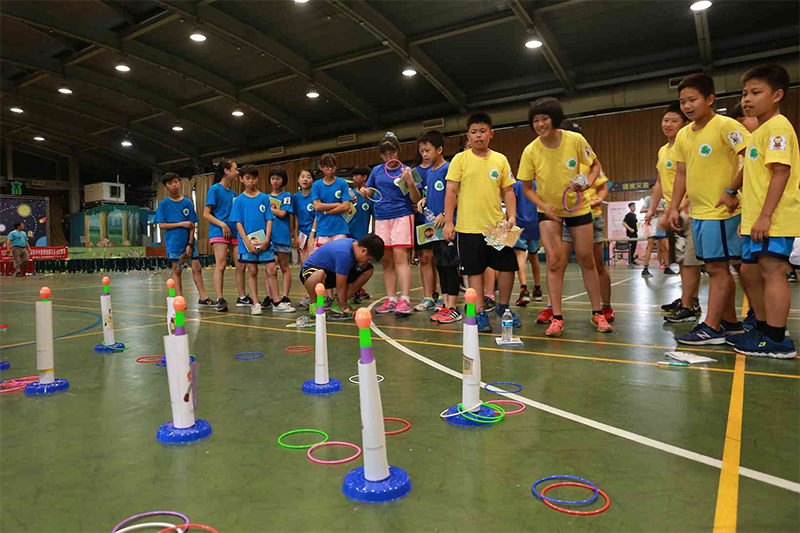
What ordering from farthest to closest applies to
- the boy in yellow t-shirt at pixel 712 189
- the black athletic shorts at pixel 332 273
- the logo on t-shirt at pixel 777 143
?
the black athletic shorts at pixel 332 273
the boy in yellow t-shirt at pixel 712 189
the logo on t-shirt at pixel 777 143

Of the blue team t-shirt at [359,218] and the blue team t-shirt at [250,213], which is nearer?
the blue team t-shirt at [250,213]

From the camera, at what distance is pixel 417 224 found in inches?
234

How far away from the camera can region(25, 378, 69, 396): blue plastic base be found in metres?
2.76

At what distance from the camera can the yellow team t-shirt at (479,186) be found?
14.3ft

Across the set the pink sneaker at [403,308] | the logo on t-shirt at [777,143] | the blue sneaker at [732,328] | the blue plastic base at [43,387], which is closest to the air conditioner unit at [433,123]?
the pink sneaker at [403,308]

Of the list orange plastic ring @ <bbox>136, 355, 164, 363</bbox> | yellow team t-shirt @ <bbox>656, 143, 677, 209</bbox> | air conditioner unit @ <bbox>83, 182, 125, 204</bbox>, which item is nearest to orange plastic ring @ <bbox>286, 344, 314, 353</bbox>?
orange plastic ring @ <bbox>136, 355, 164, 363</bbox>

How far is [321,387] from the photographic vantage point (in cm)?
267

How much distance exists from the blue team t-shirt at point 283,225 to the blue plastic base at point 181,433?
14.8ft

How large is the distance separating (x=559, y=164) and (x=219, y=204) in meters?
4.47

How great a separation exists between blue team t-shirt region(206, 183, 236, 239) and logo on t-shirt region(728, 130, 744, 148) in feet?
18.3

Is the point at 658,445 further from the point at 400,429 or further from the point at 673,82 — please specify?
the point at 673,82

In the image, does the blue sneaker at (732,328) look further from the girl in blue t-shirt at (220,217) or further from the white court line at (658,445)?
the girl in blue t-shirt at (220,217)

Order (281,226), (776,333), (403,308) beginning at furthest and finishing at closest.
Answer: (281,226) → (403,308) → (776,333)

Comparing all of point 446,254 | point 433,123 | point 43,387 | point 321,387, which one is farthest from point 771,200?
point 433,123
